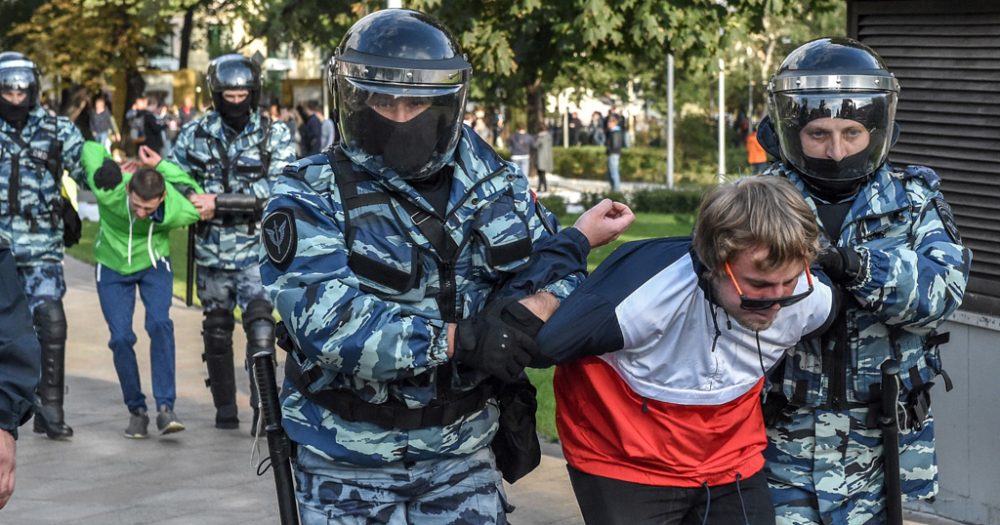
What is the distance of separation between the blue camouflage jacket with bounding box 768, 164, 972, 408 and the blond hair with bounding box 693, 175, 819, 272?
1.76 ft

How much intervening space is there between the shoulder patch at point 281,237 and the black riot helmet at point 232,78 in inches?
188

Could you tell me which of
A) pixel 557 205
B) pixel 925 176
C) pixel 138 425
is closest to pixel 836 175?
pixel 925 176

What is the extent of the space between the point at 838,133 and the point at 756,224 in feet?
2.95

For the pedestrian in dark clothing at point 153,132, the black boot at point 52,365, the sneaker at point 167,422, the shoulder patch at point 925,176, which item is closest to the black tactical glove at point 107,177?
the black boot at point 52,365

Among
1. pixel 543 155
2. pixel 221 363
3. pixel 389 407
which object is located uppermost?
pixel 389 407

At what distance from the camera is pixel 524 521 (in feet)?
20.5

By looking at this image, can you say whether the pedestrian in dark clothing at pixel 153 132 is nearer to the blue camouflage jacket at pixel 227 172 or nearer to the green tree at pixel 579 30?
the green tree at pixel 579 30

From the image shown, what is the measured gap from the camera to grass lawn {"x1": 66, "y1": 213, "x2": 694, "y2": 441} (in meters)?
8.77

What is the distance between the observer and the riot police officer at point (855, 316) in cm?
396

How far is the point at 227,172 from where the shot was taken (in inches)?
317

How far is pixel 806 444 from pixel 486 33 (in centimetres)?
1496

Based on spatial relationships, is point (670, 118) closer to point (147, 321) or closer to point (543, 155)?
point (543, 155)

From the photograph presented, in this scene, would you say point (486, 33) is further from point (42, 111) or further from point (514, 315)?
point (514, 315)

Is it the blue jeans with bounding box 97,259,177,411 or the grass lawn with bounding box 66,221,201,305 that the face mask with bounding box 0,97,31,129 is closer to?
the blue jeans with bounding box 97,259,177,411
